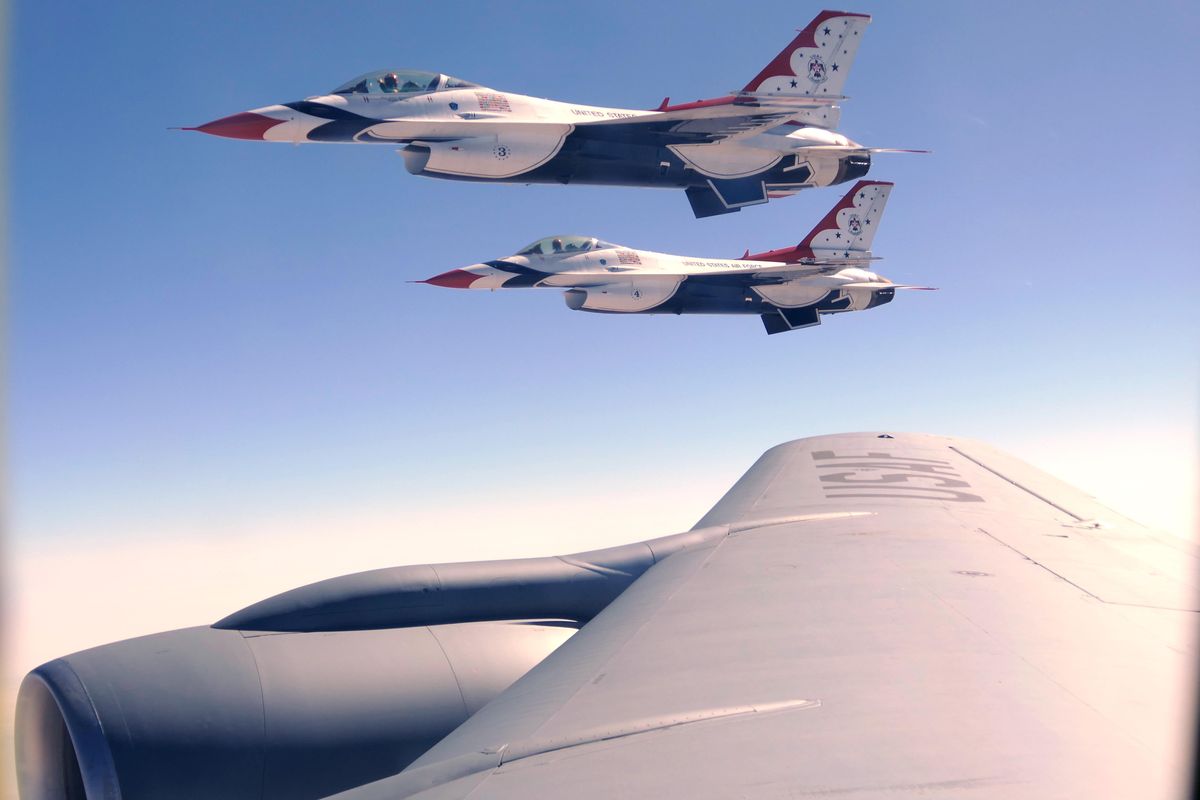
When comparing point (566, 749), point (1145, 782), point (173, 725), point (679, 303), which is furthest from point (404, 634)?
point (679, 303)

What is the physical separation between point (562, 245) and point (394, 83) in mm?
6062

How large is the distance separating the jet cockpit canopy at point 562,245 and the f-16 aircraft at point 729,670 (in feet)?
43.0

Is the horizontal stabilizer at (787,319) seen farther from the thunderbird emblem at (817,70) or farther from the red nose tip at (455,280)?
the red nose tip at (455,280)

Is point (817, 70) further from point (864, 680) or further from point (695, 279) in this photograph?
point (864, 680)

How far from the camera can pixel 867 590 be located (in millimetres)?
4156

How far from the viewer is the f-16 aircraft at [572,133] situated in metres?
15.5

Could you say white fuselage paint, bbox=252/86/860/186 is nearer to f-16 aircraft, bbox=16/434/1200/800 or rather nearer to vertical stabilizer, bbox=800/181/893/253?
vertical stabilizer, bbox=800/181/893/253

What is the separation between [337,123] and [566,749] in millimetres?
14973

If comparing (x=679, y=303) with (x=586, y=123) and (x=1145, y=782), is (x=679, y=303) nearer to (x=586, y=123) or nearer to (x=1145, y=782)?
(x=586, y=123)

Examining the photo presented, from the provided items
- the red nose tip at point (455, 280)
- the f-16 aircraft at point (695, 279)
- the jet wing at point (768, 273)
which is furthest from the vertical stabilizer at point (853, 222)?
the red nose tip at point (455, 280)

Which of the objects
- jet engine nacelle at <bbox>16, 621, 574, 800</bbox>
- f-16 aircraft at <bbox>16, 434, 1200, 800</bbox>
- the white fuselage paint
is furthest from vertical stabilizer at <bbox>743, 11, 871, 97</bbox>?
jet engine nacelle at <bbox>16, 621, 574, 800</bbox>

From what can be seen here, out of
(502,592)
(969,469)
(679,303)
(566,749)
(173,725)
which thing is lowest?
(173,725)

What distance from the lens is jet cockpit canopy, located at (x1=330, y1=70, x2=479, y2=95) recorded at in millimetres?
15609

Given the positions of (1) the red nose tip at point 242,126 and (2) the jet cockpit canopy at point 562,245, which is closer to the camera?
(1) the red nose tip at point 242,126
